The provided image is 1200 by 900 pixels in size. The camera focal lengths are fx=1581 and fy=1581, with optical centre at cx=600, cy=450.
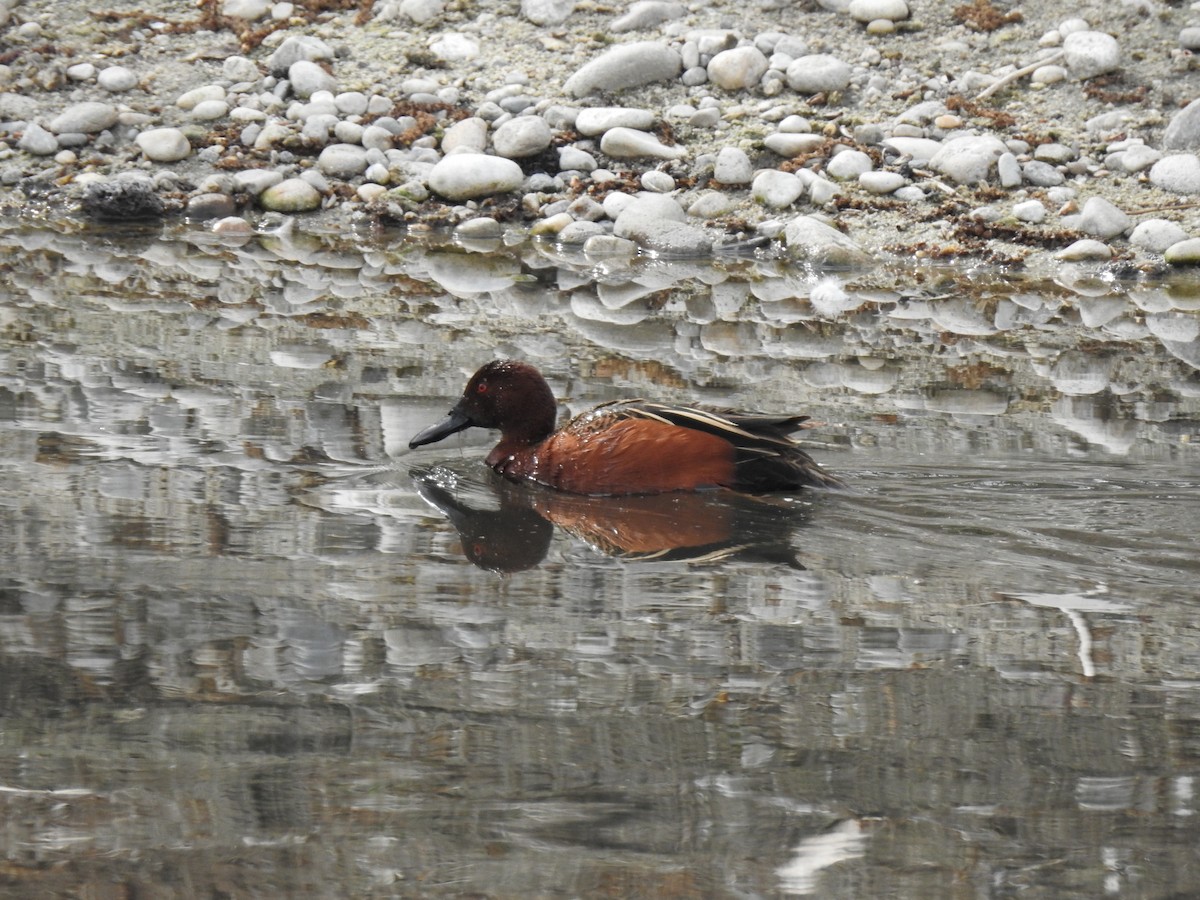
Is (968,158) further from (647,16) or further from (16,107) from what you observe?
(16,107)

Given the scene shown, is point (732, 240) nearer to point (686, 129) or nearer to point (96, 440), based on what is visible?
point (686, 129)

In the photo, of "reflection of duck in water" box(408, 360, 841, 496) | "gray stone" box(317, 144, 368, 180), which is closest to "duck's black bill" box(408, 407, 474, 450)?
"reflection of duck in water" box(408, 360, 841, 496)

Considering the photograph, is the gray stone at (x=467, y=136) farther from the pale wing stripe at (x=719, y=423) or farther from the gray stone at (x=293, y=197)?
the pale wing stripe at (x=719, y=423)

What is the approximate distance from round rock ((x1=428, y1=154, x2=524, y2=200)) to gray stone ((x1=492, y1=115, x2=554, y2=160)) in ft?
0.56

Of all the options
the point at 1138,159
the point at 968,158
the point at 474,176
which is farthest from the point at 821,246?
the point at 474,176

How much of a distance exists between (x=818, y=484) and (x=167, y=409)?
2.69 m

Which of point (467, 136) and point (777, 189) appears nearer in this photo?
point (777, 189)

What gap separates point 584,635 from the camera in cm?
411

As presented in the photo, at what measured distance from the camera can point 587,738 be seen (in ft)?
11.4

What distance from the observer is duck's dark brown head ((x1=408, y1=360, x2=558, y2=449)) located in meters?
5.96

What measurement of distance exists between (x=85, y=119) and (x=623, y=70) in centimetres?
430

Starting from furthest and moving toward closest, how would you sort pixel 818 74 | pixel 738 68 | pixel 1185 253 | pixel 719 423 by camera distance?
1. pixel 738 68
2. pixel 818 74
3. pixel 1185 253
4. pixel 719 423

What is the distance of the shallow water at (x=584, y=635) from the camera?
3035mm

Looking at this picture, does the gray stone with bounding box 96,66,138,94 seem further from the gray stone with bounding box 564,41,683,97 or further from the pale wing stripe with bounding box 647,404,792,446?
the pale wing stripe with bounding box 647,404,792,446
